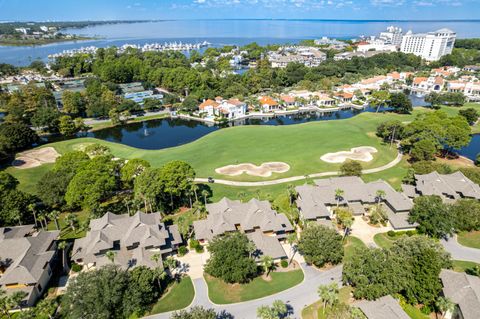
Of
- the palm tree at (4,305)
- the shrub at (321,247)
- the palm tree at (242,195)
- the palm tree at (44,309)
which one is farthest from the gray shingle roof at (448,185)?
the palm tree at (4,305)

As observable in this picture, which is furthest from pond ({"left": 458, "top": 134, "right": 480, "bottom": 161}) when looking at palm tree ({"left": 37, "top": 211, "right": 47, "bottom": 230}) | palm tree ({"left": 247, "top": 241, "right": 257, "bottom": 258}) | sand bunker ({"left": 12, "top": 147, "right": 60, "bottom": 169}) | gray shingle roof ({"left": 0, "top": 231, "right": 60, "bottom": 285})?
sand bunker ({"left": 12, "top": 147, "right": 60, "bottom": 169})

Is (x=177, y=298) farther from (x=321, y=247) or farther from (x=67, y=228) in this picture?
(x=67, y=228)

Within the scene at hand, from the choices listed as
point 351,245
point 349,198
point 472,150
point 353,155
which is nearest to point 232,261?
point 351,245

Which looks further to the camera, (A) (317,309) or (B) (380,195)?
(B) (380,195)

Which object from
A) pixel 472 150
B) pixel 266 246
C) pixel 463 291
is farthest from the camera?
pixel 472 150

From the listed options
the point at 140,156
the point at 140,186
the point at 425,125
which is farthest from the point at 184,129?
the point at 425,125

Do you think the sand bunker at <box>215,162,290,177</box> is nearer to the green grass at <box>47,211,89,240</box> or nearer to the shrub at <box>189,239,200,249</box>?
the shrub at <box>189,239,200,249</box>
